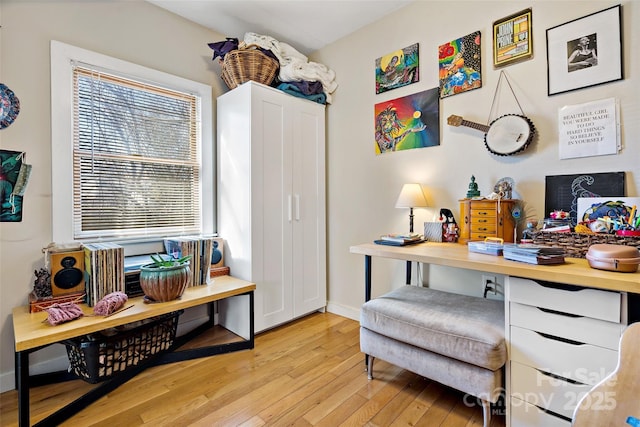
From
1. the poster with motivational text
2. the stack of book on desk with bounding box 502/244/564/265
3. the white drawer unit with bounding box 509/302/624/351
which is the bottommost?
the white drawer unit with bounding box 509/302/624/351

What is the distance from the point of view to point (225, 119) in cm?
254

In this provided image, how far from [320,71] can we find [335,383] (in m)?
2.51

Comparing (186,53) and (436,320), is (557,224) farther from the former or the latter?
(186,53)

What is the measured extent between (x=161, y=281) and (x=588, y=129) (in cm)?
→ 256

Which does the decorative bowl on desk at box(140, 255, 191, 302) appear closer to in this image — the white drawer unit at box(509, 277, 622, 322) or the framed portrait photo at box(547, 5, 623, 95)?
the white drawer unit at box(509, 277, 622, 322)

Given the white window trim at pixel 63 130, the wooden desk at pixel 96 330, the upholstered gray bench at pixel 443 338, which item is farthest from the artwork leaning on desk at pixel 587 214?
the white window trim at pixel 63 130

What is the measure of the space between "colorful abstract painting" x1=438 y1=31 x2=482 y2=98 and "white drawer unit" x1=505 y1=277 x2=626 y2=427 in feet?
4.54

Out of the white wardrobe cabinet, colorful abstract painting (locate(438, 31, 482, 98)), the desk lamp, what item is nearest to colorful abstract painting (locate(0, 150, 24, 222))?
the white wardrobe cabinet

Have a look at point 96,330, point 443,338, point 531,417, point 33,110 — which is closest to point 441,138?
point 443,338

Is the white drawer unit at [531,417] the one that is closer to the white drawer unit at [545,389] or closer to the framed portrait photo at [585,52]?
the white drawer unit at [545,389]

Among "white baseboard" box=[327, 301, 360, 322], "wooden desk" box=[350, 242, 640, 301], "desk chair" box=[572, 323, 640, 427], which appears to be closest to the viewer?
"desk chair" box=[572, 323, 640, 427]

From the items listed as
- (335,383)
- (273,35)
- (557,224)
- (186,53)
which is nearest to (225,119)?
(186,53)

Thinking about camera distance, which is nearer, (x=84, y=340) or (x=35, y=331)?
(x=35, y=331)

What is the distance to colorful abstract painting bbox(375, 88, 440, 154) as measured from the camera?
221cm
